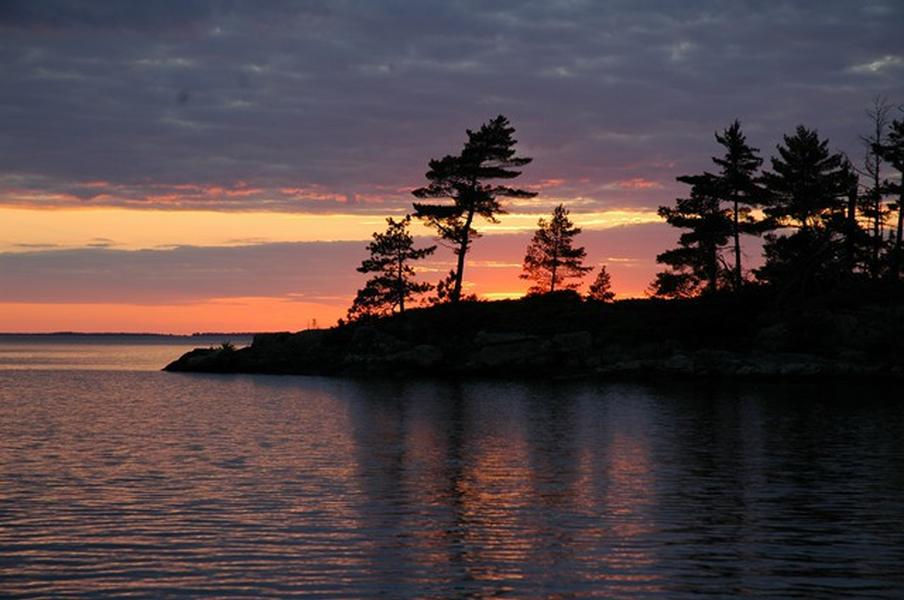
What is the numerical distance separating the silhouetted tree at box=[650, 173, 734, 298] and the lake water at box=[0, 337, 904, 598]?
45.7m

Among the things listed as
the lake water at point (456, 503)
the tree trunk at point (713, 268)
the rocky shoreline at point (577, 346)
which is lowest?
the lake water at point (456, 503)

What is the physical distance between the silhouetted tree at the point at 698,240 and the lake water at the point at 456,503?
150 ft

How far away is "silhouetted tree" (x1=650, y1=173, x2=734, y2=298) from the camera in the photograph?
3644 inches

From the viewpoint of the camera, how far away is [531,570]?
54.4 ft

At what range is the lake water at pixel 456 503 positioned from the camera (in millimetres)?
16000

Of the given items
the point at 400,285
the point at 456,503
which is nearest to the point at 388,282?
the point at 400,285

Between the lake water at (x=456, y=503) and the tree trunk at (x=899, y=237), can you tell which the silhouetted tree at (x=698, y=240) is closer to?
the tree trunk at (x=899, y=237)

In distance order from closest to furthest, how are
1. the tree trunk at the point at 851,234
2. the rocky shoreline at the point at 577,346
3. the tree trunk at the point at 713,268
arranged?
the rocky shoreline at the point at 577,346 < the tree trunk at the point at 851,234 < the tree trunk at the point at 713,268

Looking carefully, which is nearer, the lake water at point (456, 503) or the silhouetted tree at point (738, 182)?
the lake water at point (456, 503)

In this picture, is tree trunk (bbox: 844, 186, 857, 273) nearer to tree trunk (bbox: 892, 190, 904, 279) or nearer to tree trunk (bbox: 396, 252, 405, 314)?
tree trunk (bbox: 892, 190, 904, 279)

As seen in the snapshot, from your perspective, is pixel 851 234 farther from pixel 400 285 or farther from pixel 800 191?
pixel 400 285


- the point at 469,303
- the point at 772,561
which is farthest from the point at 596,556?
the point at 469,303

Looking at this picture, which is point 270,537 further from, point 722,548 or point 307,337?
point 307,337

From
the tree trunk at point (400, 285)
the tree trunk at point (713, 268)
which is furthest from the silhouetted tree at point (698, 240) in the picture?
the tree trunk at point (400, 285)
